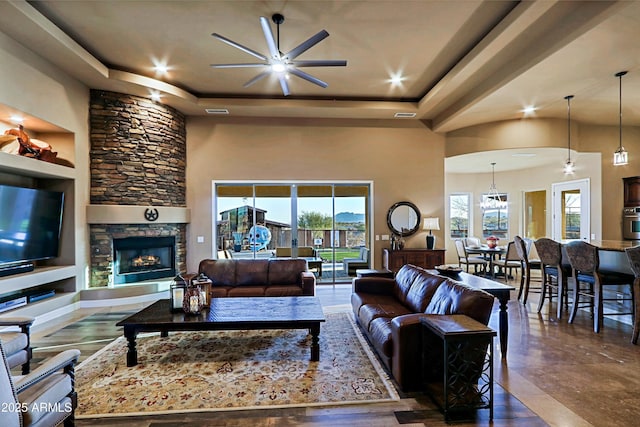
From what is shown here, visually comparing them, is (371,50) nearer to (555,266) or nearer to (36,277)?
(555,266)

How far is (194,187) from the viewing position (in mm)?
6930

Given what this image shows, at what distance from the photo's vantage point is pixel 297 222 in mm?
7227

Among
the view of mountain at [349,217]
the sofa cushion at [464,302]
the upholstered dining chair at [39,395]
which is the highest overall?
the view of mountain at [349,217]

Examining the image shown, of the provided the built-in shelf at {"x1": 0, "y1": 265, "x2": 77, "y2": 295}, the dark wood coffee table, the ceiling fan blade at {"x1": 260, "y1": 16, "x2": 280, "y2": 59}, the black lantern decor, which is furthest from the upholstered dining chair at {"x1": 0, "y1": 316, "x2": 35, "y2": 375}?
the ceiling fan blade at {"x1": 260, "y1": 16, "x2": 280, "y2": 59}

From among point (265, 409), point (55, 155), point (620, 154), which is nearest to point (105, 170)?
point (55, 155)

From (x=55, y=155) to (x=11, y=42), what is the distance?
1.61 m

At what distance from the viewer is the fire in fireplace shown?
5832mm

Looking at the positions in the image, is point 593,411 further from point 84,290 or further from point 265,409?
point 84,290

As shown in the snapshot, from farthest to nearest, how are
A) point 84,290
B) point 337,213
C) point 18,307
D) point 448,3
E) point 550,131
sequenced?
point 337,213, point 550,131, point 84,290, point 18,307, point 448,3

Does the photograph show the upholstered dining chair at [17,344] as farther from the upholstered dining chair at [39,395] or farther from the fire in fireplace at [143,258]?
the fire in fireplace at [143,258]

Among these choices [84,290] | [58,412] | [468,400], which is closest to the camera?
[58,412]

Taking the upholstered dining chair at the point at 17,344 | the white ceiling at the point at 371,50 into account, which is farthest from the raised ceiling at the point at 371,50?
the upholstered dining chair at the point at 17,344

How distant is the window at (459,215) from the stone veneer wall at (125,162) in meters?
8.65

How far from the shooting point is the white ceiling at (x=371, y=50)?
11.9ft
